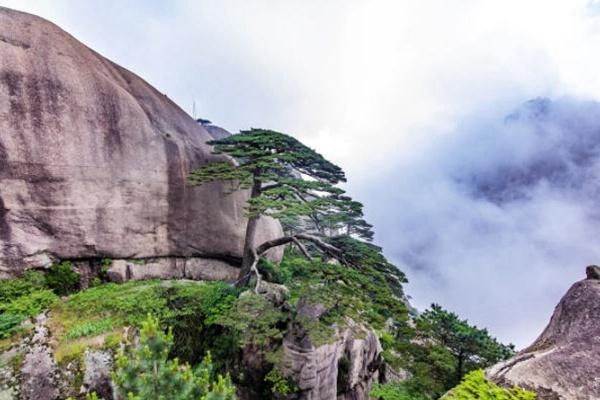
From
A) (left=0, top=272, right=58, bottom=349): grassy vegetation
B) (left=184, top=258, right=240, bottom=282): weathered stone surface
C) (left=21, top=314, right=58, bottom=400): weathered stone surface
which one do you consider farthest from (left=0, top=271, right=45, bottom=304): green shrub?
(left=184, top=258, right=240, bottom=282): weathered stone surface

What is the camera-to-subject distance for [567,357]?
393 cm

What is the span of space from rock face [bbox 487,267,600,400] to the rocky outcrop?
5094 millimetres

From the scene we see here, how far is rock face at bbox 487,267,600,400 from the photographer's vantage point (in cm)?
362

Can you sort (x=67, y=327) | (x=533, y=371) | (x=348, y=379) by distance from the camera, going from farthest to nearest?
(x=348, y=379) < (x=67, y=327) < (x=533, y=371)

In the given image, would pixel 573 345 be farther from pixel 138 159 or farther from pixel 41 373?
pixel 138 159

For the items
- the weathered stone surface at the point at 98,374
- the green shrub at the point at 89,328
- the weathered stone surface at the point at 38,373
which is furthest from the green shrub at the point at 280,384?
the weathered stone surface at the point at 38,373

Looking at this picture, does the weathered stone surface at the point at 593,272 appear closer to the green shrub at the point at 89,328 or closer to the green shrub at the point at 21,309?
the green shrub at the point at 89,328

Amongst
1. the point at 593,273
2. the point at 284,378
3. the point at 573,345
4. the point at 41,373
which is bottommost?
the point at 284,378

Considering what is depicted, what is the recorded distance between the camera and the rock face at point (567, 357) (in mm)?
3617

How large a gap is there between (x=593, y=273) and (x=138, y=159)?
14.0 metres

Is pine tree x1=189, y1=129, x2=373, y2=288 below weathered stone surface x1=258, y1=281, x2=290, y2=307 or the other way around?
the other way around

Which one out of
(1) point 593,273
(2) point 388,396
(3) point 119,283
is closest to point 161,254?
(3) point 119,283

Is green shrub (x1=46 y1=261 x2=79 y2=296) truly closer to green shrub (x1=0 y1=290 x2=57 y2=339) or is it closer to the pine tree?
green shrub (x1=0 y1=290 x2=57 y2=339)

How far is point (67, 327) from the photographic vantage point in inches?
314
